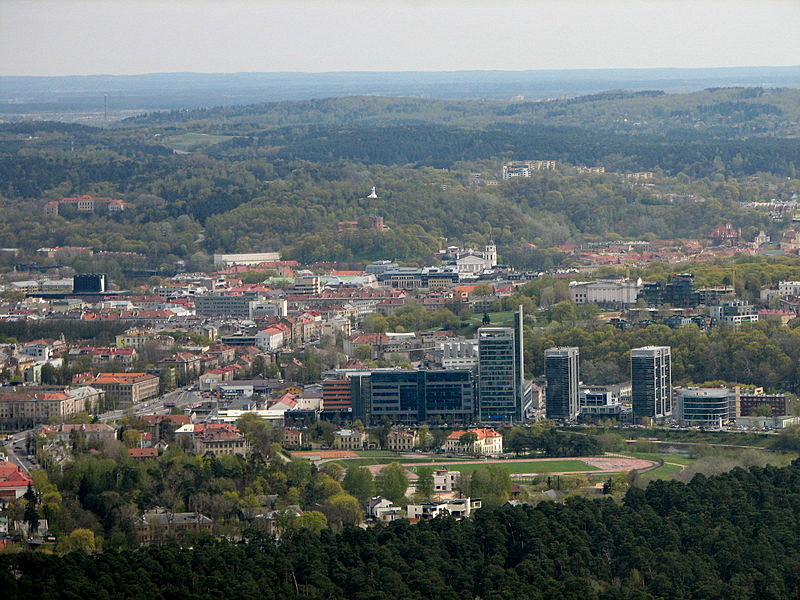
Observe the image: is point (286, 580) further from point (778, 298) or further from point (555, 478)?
point (778, 298)

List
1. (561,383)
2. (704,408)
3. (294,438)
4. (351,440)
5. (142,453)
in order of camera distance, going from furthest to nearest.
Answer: (561,383) < (704,408) < (351,440) < (294,438) < (142,453)

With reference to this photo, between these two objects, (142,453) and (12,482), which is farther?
(142,453)

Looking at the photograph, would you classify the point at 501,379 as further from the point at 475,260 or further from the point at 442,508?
the point at 475,260

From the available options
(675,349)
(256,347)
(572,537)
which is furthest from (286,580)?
(256,347)

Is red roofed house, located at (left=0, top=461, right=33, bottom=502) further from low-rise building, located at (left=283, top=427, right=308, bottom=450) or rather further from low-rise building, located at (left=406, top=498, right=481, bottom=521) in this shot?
low-rise building, located at (left=283, top=427, right=308, bottom=450)

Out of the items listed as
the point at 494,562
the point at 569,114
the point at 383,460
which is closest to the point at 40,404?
the point at 383,460
